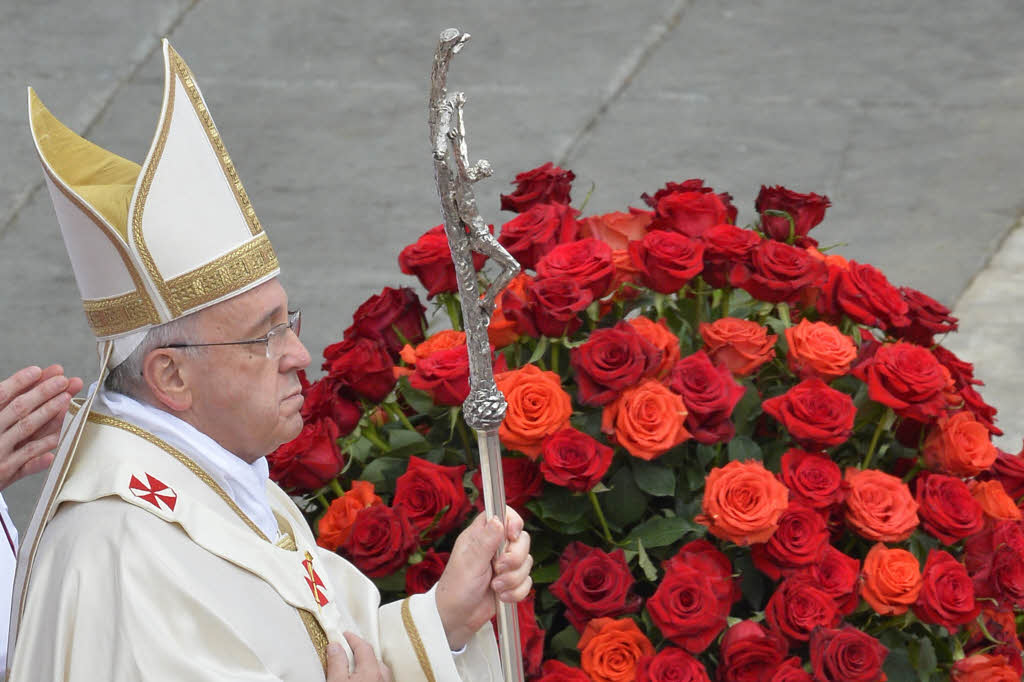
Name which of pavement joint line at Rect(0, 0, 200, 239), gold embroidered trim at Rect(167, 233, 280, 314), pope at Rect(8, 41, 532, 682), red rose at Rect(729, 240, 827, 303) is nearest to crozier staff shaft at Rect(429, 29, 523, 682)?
pope at Rect(8, 41, 532, 682)

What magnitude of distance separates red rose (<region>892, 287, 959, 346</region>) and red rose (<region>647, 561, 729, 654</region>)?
0.77 m

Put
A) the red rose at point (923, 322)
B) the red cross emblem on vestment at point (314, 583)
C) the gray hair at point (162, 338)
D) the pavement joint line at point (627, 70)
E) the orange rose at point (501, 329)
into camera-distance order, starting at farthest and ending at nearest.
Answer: the pavement joint line at point (627, 70) < the red rose at point (923, 322) < the orange rose at point (501, 329) < the red cross emblem on vestment at point (314, 583) < the gray hair at point (162, 338)

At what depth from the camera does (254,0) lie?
7.45 meters

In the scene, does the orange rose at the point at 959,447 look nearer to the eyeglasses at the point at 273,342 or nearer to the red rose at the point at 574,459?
the red rose at the point at 574,459

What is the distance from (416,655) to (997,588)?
3.44 ft

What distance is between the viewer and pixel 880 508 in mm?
2518

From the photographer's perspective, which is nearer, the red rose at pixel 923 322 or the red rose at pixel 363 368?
the red rose at pixel 363 368

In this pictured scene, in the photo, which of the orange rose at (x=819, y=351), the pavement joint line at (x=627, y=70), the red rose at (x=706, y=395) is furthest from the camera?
the pavement joint line at (x=627, y=70)

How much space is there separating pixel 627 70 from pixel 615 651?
467 cm

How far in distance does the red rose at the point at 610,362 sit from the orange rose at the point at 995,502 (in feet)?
2.29

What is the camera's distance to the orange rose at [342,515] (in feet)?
8.61

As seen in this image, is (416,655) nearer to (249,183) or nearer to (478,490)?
(478,490)

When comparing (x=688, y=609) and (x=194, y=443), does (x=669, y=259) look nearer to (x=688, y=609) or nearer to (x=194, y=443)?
(x=688, y=609)

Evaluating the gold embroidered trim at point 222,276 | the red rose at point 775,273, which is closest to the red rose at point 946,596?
the red rose at point 775,273
